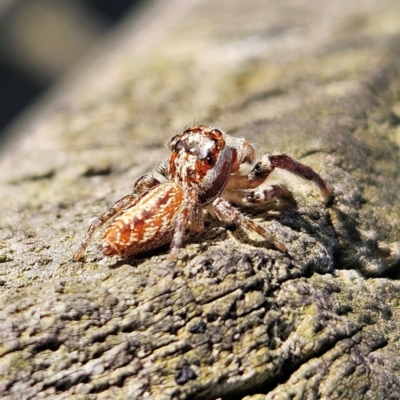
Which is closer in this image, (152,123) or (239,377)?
(239,377)

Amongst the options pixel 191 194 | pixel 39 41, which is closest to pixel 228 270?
pixel 191 194

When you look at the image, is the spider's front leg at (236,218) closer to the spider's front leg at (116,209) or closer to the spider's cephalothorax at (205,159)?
the spider's cephalothorax at (205,159)

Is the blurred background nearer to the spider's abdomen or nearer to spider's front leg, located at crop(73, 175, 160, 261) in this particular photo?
spider's front leg, located at crop(73, 175, 160, 261)

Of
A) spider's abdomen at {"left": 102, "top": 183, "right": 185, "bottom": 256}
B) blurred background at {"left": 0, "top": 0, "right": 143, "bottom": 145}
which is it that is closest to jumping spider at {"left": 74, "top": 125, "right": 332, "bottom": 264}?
spider's abdomen at {"left": 102, "top": 183, "right": 185, "bottom": 256}

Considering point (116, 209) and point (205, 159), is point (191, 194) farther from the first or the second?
point (116, 209)

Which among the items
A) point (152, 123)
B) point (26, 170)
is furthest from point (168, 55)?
point (26, 170)

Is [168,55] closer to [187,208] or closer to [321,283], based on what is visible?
[187,208]

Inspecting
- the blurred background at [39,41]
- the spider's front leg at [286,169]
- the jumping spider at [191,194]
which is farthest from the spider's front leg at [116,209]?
the blurred background at [39,41]
